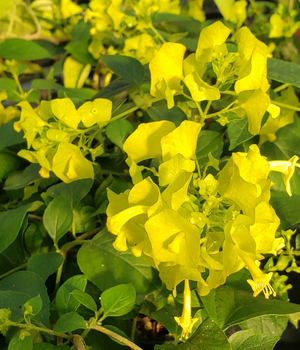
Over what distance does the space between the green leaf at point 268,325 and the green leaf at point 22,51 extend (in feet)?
1.95

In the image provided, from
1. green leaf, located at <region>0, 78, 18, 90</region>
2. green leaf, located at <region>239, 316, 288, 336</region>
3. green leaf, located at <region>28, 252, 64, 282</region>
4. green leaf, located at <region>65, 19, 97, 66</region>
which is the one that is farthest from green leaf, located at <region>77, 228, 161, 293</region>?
green leaf, located at <region>65, 19, 97, 66</region>

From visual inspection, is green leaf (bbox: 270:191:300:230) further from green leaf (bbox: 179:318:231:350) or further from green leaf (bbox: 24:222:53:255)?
green leaf (bbox: 24:222:53:255)

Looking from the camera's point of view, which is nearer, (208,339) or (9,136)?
(208,339)

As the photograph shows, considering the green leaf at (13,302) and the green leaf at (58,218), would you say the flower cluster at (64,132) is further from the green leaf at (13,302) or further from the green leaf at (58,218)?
the green leaf at (13,302)

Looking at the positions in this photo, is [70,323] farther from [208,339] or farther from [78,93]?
[78,93]

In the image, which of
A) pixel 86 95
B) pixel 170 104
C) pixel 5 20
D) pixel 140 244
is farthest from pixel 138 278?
pixel 5 20

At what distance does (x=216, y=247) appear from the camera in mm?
348

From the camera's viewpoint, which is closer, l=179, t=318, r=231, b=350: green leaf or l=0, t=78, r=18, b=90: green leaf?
l=179, t=318, r=231, b=350: green leaf

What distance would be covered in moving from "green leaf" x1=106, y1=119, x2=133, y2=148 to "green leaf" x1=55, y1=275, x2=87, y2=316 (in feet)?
0.64

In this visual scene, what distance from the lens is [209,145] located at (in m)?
0.51

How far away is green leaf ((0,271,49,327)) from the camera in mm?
409

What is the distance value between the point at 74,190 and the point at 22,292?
156mm

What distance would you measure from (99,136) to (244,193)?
0.97ft

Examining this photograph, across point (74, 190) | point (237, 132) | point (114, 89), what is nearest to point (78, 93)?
point (114, 89)
